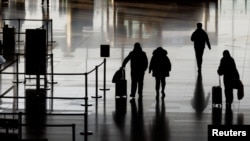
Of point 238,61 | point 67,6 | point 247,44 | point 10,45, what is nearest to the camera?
point 238,61

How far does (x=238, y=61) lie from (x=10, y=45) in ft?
28.5

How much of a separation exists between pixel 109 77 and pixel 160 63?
12.5 feet

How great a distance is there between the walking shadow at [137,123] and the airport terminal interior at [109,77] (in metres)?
0.02

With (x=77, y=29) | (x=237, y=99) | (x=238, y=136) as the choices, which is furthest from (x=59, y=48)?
(x=238, y=136)

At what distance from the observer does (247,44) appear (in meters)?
34.6

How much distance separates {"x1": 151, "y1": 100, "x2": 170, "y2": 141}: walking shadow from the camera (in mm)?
19156

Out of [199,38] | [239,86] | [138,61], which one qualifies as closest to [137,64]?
[138,61]

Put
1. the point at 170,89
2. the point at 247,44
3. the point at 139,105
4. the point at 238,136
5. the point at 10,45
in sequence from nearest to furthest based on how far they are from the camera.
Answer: the point at 238,136 → the point at 139,105 → the point at 170,89 → the point at 10,45 → the point at 247,44

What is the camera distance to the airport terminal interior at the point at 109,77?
1998 centimetres

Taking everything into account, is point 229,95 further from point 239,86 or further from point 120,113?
point 120,113

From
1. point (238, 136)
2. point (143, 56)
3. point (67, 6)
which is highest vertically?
point (67, 6)

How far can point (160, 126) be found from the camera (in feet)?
66.7

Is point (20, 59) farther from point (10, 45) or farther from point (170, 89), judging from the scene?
point (170, 89)

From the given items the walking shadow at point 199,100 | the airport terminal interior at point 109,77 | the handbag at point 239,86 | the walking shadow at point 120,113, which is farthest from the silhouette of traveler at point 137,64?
the handbag at point 239,86
